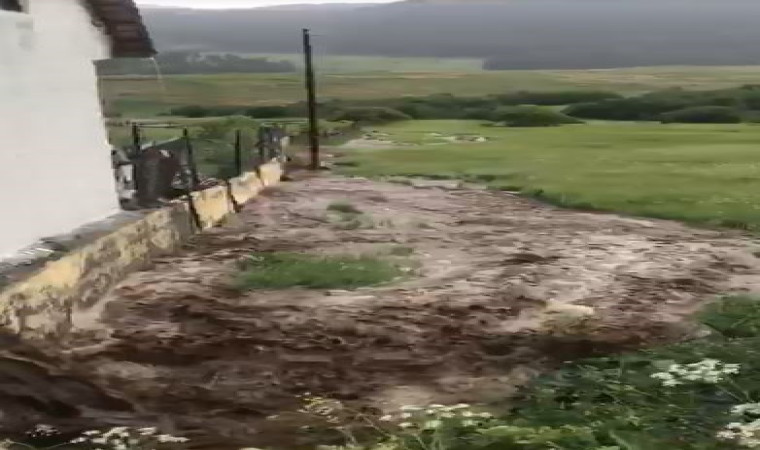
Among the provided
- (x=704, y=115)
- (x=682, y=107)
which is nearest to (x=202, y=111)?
(x=682, y=107)

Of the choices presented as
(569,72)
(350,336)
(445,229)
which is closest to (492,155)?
(445,229)

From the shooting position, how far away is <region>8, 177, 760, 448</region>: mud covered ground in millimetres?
8969

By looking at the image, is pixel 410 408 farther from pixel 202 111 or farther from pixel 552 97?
pixel 552 97

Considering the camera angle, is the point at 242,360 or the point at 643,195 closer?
the point at 242,360

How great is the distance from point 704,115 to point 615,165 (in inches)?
961

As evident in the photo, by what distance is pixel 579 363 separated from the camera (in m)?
9.57

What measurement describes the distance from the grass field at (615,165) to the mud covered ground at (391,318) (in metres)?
2.32

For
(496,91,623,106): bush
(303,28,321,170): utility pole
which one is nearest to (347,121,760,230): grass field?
(303,28,321,170): utility pole

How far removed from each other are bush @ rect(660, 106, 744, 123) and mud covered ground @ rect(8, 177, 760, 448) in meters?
33.4

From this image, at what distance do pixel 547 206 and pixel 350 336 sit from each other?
11.7m

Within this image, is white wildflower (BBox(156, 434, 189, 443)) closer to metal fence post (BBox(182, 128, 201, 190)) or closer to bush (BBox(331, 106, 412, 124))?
metal fence post (BBox(182, 128, 201, 190))

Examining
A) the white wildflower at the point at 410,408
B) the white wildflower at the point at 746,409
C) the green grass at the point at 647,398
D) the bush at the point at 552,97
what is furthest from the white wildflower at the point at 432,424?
the bush at the point at 552,97

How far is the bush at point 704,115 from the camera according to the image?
49.4 metres

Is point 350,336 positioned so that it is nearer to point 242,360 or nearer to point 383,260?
point 242,360
